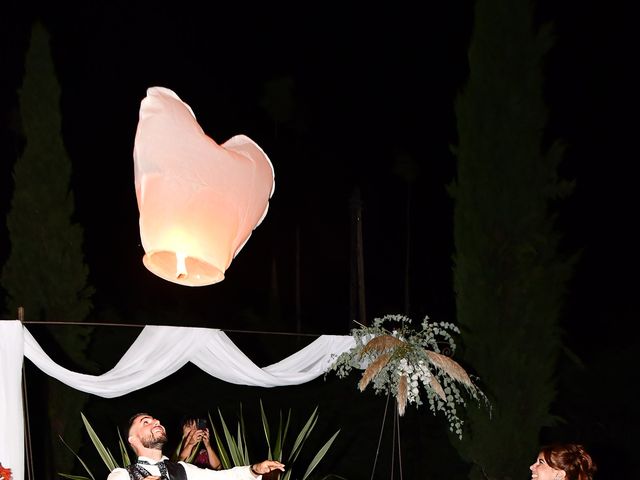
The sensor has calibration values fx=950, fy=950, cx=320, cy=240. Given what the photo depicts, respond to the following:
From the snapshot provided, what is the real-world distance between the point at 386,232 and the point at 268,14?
3369 millimetres

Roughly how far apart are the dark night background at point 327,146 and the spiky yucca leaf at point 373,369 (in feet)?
10.8

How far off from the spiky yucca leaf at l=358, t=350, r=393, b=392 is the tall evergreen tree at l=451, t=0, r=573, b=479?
1641 millimetres

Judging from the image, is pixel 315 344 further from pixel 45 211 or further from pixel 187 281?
pixel 45 211

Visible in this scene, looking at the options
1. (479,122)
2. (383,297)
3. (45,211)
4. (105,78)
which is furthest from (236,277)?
(479,122)

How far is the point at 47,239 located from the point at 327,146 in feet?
17.7

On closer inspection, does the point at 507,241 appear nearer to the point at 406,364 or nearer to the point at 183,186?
the point at 406,364

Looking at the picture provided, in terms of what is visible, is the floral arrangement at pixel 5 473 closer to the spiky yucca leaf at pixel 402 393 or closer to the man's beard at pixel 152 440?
the man's beard at pixel 152 440

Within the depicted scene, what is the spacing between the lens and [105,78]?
10875 millimetres

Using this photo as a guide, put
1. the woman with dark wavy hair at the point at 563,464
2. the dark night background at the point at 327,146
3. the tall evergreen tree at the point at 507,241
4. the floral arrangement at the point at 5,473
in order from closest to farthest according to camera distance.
A: the woman with dark wavy hair at the point at 563,464, the floral arrangement at the point at 5,473, the tall evergreen tree at the point at 507,241, the dark night background at the point at 327,146

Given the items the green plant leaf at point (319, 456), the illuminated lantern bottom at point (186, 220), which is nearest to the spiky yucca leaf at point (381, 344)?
the green plant leaf at point (319, 456)

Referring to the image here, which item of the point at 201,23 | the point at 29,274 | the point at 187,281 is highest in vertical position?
the point at 201,23

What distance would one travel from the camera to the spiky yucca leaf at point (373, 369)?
19.5ft

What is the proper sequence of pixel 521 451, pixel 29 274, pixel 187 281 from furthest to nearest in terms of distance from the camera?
pixel 29 274, pixel 521 451, pixel 187 281

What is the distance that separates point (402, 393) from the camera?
6027mm
